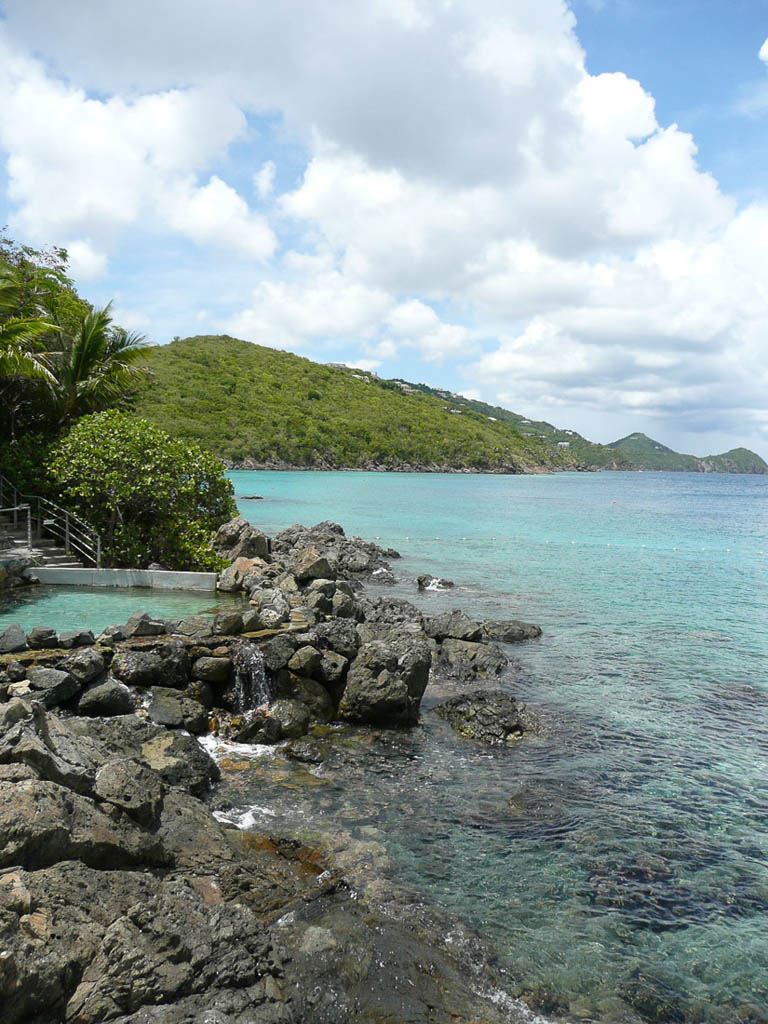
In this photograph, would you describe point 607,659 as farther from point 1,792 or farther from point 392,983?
point 1,792

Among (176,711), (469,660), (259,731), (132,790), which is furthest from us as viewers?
(469,660)

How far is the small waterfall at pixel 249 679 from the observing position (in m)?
11.8

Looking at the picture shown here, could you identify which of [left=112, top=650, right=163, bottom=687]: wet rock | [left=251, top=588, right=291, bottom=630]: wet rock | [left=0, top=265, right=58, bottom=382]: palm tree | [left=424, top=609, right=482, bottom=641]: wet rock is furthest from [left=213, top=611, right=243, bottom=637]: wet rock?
[left=0, top=265, right=58, bottom=382]: palm tree

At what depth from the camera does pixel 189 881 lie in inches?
245

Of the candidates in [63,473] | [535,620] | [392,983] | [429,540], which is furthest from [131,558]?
[429,540]

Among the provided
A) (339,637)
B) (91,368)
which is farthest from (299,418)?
(339,637)

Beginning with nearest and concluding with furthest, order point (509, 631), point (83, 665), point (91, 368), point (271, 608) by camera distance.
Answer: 1. point (83, 665)
2. point (271, 608)
3. point (509, 631)
4. point (91, 368)

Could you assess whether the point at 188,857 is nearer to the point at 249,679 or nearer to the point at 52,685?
the point at 52,685

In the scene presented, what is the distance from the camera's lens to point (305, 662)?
1211 cm

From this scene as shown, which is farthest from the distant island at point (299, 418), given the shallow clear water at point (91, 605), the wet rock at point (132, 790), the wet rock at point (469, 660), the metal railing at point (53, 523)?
the wet rock at point (132, 790)

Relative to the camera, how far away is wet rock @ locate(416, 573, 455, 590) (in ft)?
81.7

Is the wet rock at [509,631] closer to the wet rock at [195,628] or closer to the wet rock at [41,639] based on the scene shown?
the wet rock at [195,628]

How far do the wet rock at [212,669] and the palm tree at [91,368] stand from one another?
14.2 metres

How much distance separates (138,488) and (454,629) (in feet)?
30.6
